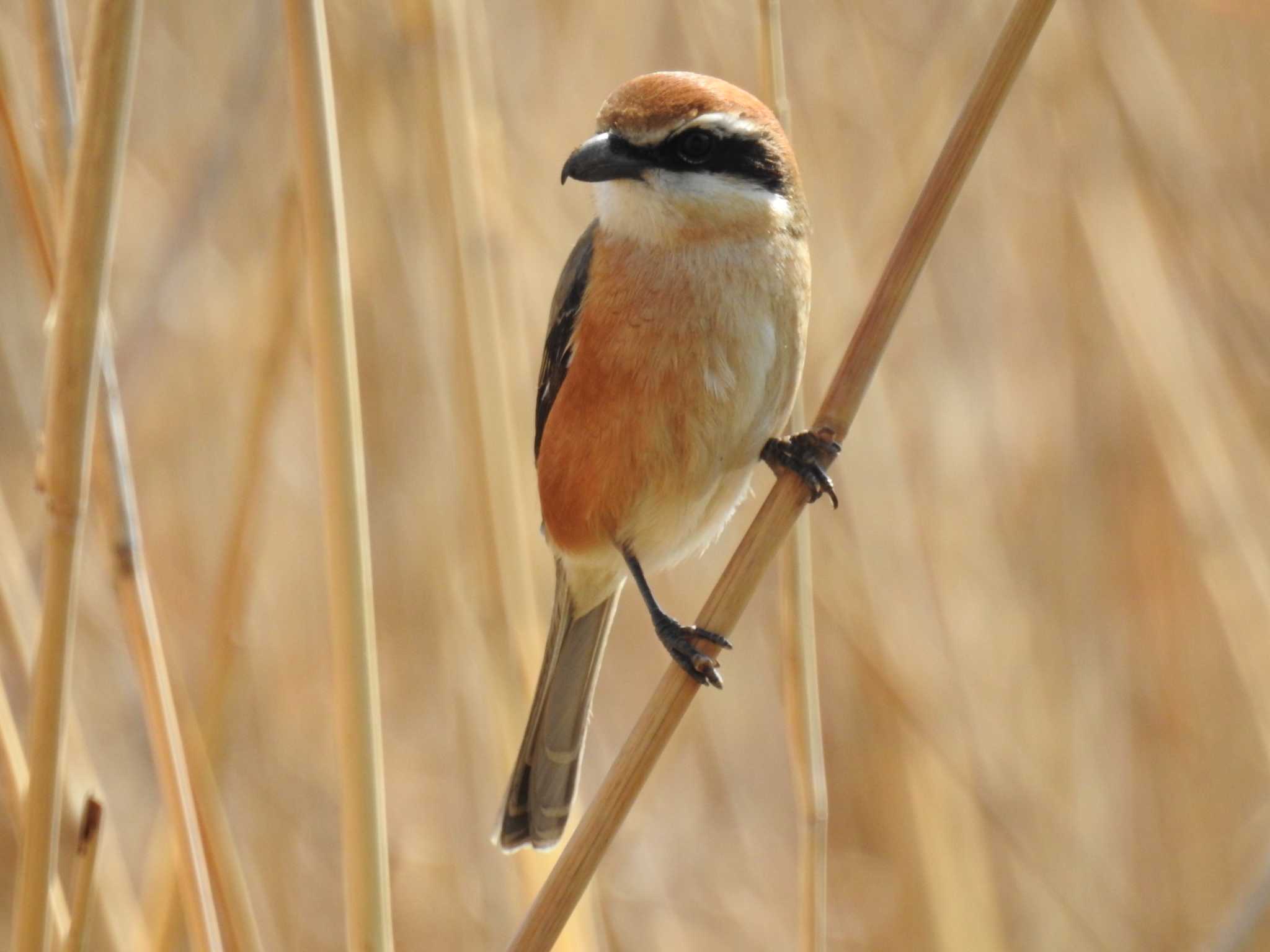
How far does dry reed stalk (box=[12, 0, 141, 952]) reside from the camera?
42.3 inches

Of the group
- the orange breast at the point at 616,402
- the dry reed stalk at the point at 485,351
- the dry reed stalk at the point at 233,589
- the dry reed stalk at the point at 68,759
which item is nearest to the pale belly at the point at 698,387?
the orange breast at the point at 616,402

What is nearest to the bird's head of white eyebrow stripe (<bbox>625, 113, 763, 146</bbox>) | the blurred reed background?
white eyebrow stripe (<bbox>625, 113, 763, 146</bbox>)

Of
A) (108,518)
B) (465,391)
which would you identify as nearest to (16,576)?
(108,518)

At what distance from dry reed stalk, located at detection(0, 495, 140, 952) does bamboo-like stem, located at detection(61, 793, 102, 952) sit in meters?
0.24

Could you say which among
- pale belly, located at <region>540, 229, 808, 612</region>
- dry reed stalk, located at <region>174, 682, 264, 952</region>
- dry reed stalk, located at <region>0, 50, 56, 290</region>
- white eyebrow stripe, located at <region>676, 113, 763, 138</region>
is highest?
white eyebrow stripe, located at <region>676, 113, 763, 138</region>

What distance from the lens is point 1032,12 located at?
1286 mm

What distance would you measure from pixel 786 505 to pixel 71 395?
0.79 metres

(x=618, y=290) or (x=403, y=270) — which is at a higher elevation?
(x=403, y=270)

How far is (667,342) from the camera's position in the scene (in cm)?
180

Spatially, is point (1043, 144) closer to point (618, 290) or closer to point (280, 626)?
point (618, 290)

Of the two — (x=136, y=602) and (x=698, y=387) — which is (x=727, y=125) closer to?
(x=698, y=387)

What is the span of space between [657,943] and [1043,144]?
1.95 metres

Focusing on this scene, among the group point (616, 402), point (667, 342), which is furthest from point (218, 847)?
point (667, 342)

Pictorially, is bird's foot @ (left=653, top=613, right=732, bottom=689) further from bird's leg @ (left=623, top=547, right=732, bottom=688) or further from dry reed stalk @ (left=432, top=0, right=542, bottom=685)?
dry reed stalk @ (left=432, top=0, right=542, bottom=685)
